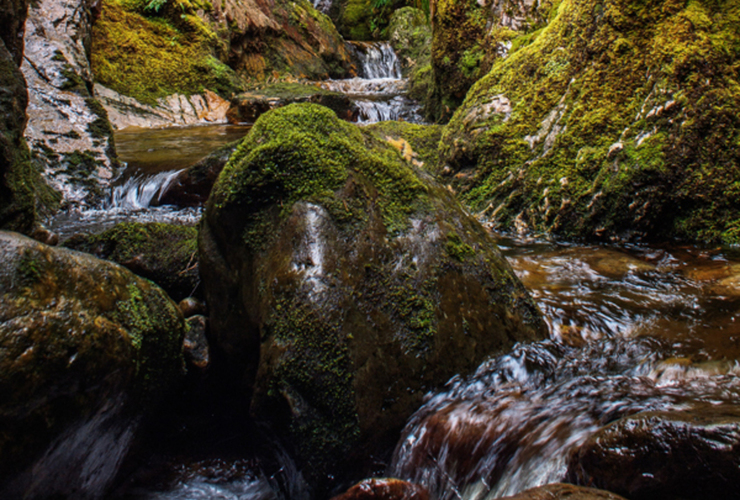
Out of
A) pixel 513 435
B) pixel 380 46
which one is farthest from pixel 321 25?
pixel 513 435

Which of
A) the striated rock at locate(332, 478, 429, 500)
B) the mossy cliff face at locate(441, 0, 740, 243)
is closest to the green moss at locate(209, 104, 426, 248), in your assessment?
the striated rock at locate(332, 478, 429, 500)

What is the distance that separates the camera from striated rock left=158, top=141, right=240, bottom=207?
5832 mm

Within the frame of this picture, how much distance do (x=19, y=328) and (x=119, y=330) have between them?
410 millimetres

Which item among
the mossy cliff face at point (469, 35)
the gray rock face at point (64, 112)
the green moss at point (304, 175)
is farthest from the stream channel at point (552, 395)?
the gray rock face at point (64, 112)

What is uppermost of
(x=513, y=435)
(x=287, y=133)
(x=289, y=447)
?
(x=287, y=133)

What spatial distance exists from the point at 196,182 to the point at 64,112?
8.68ft

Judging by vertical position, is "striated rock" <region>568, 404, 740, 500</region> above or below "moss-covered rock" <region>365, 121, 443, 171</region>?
below

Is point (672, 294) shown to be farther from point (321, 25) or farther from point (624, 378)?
point (321, 25)

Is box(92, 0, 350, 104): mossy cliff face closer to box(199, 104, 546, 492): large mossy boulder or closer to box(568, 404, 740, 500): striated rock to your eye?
box(199, 104, 546, 492): large mossy boulder

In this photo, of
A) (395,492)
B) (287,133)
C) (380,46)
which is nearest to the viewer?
(395,492)

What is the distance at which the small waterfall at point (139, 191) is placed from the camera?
607 cm

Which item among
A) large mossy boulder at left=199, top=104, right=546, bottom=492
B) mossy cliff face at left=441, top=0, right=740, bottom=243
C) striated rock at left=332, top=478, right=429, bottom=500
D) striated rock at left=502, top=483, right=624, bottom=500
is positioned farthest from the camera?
mossy cliff face at left=441, top=0, right=740, bottom=243

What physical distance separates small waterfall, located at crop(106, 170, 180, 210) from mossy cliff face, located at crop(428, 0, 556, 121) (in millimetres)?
5007

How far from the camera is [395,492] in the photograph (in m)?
1.68
